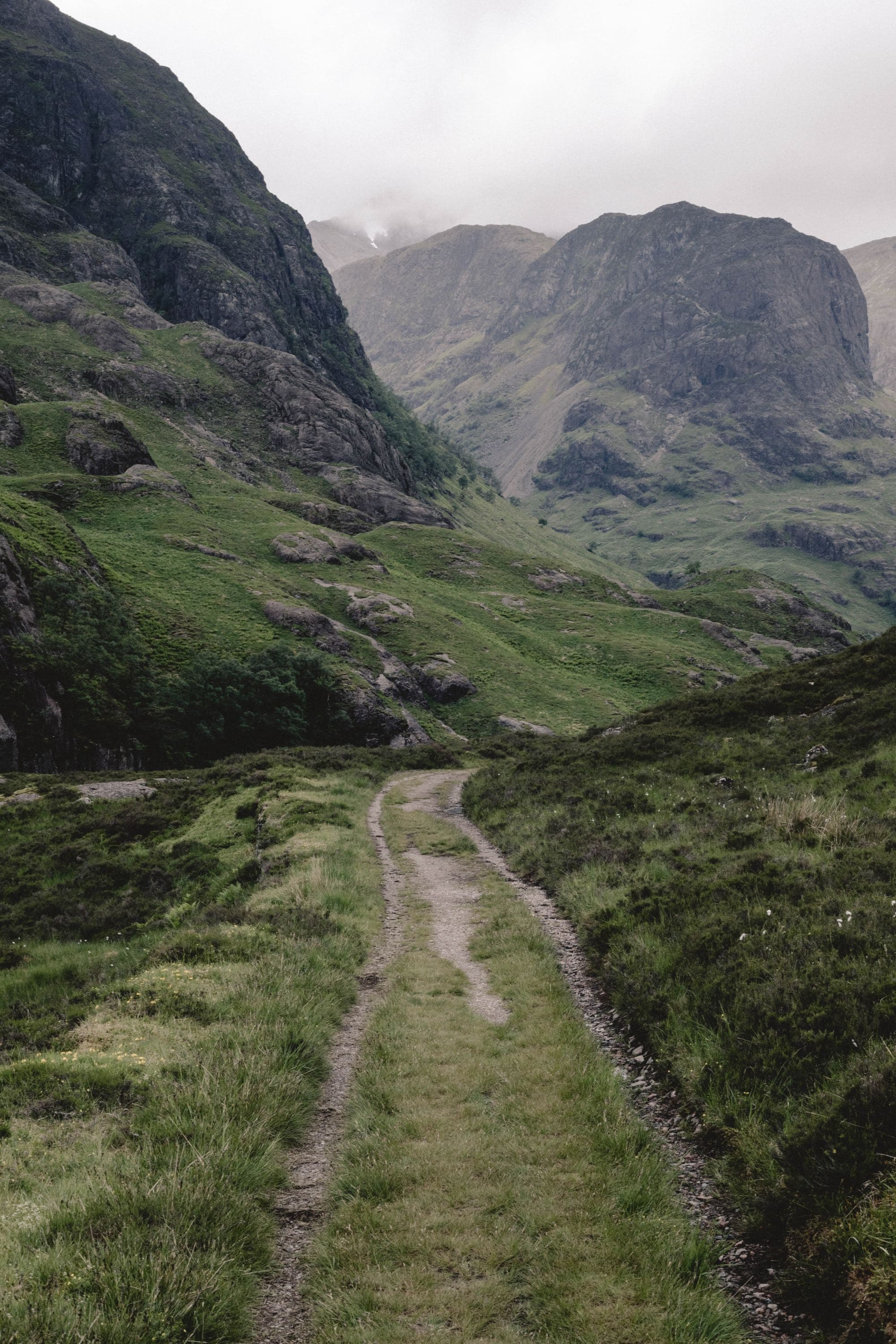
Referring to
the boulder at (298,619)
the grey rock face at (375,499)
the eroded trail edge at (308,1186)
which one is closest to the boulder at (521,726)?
the boulder at (298,619)

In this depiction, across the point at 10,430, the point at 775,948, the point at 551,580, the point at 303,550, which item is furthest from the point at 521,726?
the point at 10,430

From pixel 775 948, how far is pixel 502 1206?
208 inches

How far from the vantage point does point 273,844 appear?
20016mm

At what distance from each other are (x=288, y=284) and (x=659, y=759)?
659 ft

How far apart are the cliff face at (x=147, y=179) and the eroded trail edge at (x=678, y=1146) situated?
16239cm

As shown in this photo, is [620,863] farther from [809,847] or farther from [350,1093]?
[350,1093]

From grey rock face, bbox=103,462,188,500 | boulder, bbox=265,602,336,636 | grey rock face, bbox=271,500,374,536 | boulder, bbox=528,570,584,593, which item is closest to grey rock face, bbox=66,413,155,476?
grey rock face, bbox=103,462,188,500

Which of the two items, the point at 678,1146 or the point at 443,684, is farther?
the point at 443,684

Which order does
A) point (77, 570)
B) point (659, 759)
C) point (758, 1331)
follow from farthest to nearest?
point (77, 570), point (659, 759), point (758, 1331)

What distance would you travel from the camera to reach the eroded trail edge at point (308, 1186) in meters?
5.03

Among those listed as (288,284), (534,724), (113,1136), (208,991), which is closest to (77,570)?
(534,724)

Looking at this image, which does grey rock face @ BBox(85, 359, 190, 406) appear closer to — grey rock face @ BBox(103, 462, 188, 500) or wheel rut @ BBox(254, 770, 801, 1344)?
grey rock face @ BBox(103, 462, 188, 500)

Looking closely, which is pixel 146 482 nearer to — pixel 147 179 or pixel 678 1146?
pixel 678 1146

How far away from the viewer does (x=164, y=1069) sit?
7594mm
